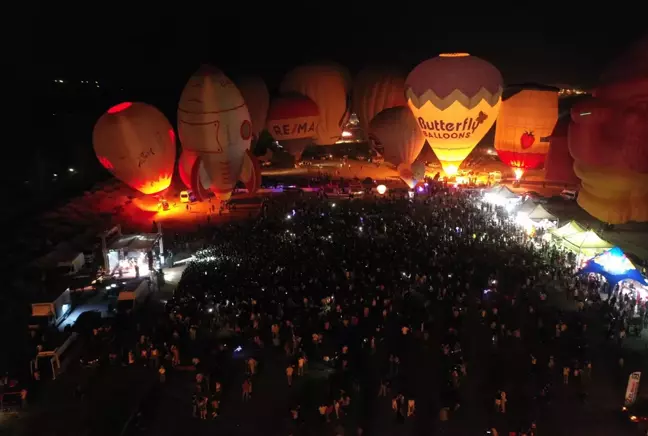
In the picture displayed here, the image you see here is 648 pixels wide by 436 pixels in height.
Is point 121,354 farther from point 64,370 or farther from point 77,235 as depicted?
point 77,235

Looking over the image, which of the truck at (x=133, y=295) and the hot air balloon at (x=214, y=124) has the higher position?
the hot air balloon at (x=214, y=124)

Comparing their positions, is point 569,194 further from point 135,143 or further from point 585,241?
point 135,143

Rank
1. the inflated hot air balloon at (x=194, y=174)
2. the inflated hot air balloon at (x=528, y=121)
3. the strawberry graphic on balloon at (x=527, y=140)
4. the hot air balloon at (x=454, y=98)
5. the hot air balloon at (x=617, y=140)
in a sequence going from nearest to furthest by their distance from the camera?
the hot air balloon at (x=617, y=140) → the inflated hot air balloon at (x=194, y=174) → the hot air balloon at (x=454, y=98) → the inflated hot air balloon at (x=528, y=121) → the strawberry graphic on balloon at (x=527, y=140)

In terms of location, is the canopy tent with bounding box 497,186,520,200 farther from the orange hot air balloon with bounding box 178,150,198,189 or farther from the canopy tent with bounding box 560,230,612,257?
the orange hot air balloon with bounding box 178,150,198,189

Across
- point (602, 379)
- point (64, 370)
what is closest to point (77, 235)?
point (64, 370)

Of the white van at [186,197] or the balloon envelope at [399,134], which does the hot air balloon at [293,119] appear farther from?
the white van at [186,197]

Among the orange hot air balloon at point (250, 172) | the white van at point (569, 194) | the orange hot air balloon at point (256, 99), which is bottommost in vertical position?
the white van at point (569, 194)

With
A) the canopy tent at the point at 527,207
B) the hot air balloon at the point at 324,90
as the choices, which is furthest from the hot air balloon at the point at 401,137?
the canopy tent at the point at 527,207
